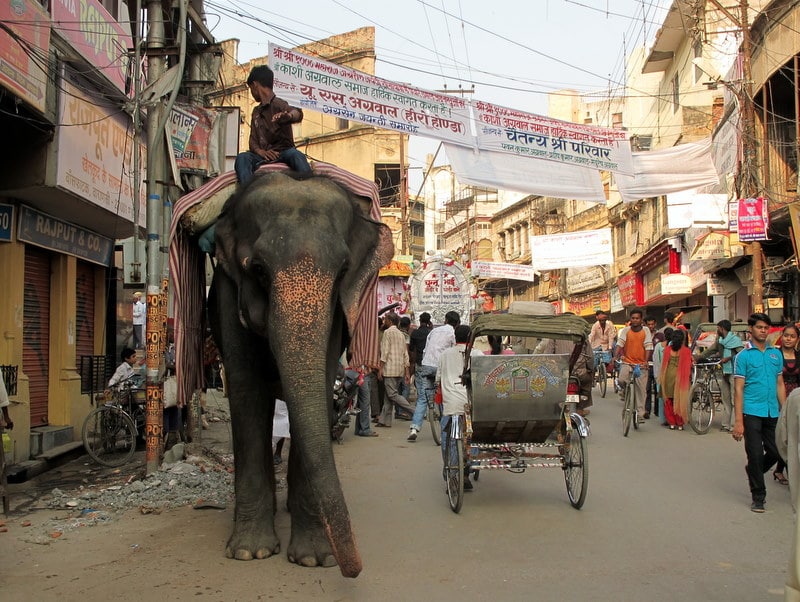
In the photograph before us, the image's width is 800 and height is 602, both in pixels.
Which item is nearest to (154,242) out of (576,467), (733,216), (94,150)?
(94,150)

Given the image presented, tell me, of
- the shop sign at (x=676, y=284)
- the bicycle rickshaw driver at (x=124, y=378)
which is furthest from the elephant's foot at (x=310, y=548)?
the shop sign at (x=676, y=284)

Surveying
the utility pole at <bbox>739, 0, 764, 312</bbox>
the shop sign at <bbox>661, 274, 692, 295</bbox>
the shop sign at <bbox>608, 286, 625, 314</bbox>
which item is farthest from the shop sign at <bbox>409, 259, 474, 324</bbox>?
the shop sign at <bbox>608, 286, 625, 314</bbox>

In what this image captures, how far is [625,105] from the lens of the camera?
40156 millimetres

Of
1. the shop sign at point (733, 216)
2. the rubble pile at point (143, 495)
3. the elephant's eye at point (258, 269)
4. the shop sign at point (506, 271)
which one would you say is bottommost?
the rubble pile at point (143, 495)

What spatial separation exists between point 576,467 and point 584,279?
37775 millimetres

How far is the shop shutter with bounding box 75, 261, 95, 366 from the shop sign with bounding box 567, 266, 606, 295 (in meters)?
32.0

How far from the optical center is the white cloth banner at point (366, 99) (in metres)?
10.9

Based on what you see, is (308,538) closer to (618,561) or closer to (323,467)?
(323,467)

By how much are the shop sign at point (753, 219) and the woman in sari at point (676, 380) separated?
4.05 metres

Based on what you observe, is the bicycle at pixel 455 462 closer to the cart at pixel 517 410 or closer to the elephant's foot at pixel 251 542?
the cart at pixel 517 410

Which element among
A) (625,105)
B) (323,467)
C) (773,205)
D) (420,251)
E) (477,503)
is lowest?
(477,503)

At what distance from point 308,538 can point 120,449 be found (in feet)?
20.0

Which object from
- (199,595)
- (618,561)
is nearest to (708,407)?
(618,561)

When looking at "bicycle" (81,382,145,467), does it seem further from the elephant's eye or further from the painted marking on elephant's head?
the painted marking on elephant's head
